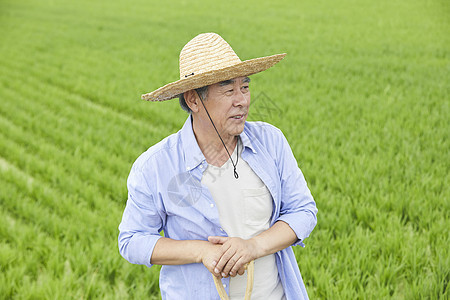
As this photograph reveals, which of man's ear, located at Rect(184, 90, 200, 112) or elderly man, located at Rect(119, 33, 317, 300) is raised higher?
man's ear, located at Rect(184, 90, 200, 112)

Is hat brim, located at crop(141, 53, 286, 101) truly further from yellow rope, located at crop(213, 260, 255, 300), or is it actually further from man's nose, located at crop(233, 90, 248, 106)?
yellow rope, located at crop(213, 260, 255, 300)

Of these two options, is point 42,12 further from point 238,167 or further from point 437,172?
point 238,167

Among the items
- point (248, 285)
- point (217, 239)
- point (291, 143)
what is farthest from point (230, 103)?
point (291, 143)

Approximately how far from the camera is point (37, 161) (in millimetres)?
4656

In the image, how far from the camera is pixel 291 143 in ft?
15.3

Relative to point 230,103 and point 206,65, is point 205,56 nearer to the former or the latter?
point 206,65

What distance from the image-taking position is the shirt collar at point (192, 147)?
1421mm

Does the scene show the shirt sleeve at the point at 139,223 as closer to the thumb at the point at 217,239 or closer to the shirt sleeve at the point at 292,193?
the thumb at the point at 217,239

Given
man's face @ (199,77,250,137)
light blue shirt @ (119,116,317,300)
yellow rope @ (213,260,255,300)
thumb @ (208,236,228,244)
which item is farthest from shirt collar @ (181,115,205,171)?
yellow rope @ (213,260,255,300)

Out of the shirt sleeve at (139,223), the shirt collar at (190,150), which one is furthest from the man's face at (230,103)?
the shirt sleeve at (139,223)

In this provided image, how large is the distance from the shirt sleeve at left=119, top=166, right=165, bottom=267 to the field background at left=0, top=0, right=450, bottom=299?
0.44 m

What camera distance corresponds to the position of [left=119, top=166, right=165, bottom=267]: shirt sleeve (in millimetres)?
1379

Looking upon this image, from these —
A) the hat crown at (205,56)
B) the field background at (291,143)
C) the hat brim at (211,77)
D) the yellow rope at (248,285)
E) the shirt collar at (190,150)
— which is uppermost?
the hat crown at (205,56)

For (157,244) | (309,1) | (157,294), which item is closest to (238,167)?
(157,244)
